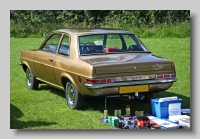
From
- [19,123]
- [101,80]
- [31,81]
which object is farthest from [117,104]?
[31,81]

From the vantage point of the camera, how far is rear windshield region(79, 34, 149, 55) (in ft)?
33.1

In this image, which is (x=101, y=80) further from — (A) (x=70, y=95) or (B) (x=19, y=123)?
(B) (x=19, y=123)

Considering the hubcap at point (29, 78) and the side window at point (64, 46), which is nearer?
the side window at point (64, 46)

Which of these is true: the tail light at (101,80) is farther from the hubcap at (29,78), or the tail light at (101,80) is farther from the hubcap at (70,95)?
the hubcap at (29,78)

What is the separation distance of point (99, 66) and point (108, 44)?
1.02 m

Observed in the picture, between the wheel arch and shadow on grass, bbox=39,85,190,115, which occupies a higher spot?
the wheel arch

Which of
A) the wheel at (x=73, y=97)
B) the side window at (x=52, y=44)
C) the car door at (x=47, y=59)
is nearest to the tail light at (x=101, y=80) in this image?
the wheel at (x=73, y=97)

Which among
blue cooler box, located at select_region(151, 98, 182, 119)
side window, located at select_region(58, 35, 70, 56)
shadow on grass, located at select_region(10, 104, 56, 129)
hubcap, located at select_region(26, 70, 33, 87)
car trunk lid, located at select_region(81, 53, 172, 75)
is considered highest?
side window, located at select_region(58, 35, 70, 56)

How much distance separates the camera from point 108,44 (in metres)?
10.2

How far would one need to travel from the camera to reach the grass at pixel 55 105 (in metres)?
9.38

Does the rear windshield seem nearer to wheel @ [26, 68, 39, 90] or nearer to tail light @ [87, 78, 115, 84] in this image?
tail light @ [87, 78, 115, 84]

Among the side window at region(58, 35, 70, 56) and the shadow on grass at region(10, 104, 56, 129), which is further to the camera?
the side window at region(58, 35, 70, 56)

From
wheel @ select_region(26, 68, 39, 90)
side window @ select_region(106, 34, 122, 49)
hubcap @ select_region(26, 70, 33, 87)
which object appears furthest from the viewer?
hubcap @ select_region(26, 70, 33, 87)

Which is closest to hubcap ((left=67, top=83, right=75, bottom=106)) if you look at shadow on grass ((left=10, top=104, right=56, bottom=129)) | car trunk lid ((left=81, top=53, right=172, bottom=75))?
car trunk lid ((left=81, top=53, right=172, bottom=75))
